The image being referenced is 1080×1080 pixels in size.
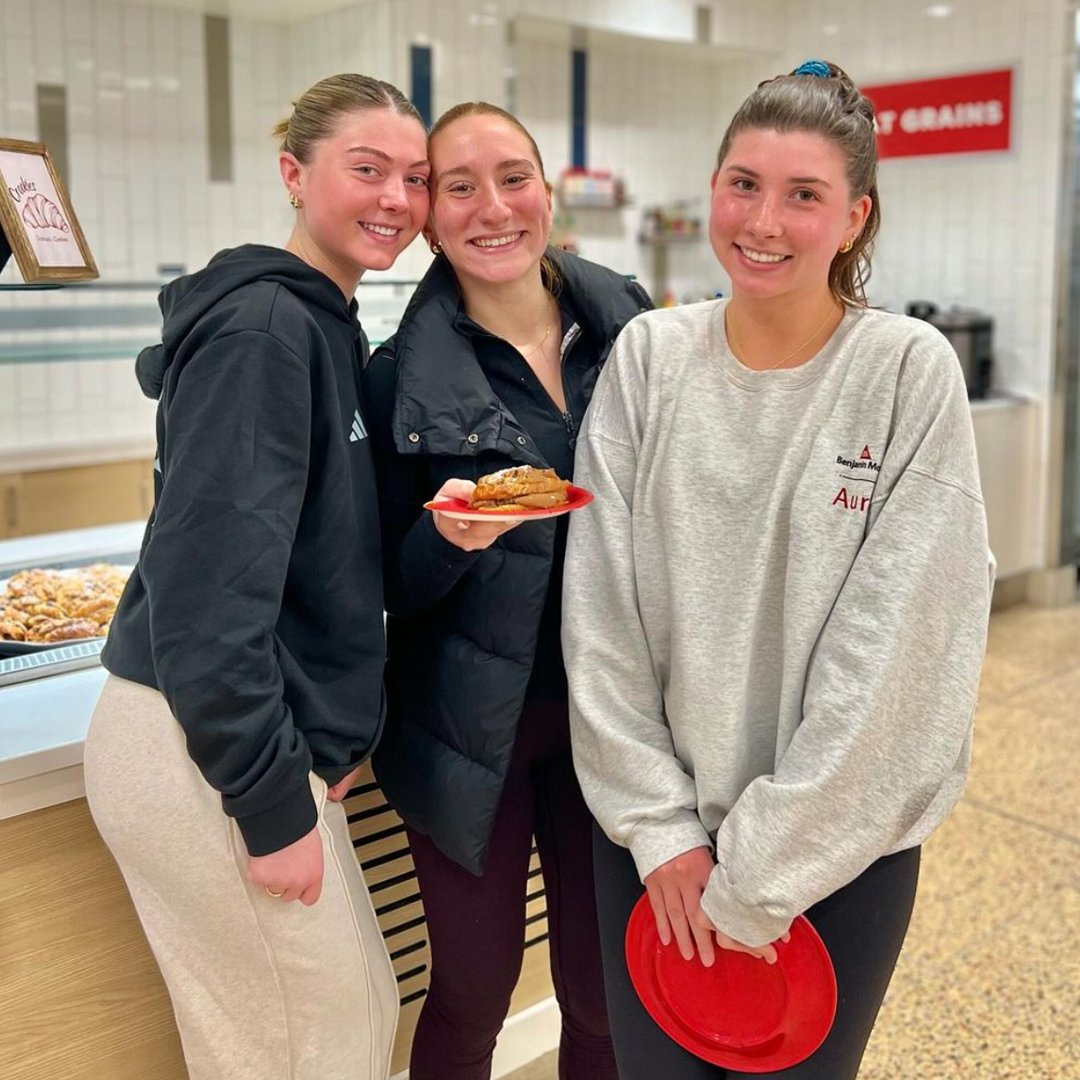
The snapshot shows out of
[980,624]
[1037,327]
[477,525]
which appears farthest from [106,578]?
[1037,327]

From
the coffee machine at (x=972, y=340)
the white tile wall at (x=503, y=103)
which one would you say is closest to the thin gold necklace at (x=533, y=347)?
the white tile wall at (x=503, y=103)

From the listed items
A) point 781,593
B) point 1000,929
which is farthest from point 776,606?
point 1000,929

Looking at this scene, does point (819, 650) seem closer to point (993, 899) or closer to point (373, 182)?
point (373, 182)

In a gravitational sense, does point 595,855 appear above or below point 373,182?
below

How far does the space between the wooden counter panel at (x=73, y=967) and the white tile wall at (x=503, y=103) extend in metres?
3.41

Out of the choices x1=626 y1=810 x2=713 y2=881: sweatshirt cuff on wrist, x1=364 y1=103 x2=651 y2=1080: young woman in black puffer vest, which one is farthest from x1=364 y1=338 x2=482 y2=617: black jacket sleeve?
x1=626 y1=810 x2=713 y2=881: sweatshirt cuff on wrist

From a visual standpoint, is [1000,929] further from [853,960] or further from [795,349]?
[795,349]

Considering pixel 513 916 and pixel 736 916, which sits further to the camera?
pixel 513 916

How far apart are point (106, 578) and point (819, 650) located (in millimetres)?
1469

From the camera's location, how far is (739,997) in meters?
1.43

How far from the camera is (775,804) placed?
134 cm

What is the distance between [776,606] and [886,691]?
161mm

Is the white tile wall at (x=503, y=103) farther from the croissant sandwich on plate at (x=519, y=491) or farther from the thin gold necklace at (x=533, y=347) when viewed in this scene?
the croissant sandwich on plate at (x=519, y=491)

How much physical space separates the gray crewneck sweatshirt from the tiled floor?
3.85ft
